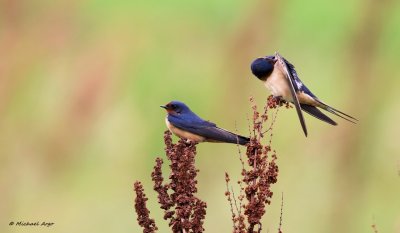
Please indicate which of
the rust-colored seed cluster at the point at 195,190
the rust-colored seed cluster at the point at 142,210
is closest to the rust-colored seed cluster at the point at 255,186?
the rust-colored seed cluster at the point at 195,190

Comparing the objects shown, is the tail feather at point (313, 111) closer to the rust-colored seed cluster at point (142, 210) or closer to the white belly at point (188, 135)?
the white belly at point (188, 135)

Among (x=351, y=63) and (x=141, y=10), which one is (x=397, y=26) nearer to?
(x=351, y=63)

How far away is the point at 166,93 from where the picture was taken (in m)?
11.9

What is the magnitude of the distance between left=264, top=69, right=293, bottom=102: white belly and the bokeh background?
3.81 metres

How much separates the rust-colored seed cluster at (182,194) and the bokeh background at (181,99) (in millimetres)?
4965

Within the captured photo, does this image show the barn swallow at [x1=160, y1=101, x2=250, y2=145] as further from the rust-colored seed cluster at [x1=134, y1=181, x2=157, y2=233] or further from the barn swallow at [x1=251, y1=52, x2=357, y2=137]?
the rust-colored seed cluster at [x1=134, y1=181, x2=157, y2=233]

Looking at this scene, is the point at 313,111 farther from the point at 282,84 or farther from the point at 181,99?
the point at 181,99

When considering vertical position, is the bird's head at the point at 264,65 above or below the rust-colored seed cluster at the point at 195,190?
above

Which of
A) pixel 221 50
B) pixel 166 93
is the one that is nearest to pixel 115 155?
pixel 166 93

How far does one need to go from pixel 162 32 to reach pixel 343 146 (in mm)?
3564

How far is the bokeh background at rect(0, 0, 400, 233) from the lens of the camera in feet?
35.2

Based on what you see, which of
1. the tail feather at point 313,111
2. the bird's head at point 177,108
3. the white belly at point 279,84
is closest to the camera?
the white belly at point 279,84

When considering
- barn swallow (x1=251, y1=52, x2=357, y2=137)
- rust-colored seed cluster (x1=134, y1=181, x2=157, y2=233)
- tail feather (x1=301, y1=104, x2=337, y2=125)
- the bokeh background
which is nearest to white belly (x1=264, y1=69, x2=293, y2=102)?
barn swallow (x1=251, y1=52, x2=357, y2=137)

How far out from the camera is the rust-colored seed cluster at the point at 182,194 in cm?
438
